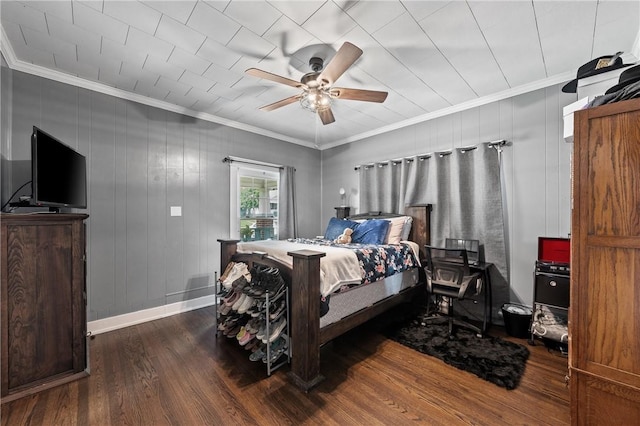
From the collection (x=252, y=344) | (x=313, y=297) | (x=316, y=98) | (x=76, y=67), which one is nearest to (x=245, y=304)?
(x=252, y=344)

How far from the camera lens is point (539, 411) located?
1641 millimetres

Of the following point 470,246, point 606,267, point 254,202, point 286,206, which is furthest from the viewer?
point 286,206

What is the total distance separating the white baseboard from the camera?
2740mm

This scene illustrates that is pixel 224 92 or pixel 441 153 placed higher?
pixel 224 92

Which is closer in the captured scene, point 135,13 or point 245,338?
point 135,13

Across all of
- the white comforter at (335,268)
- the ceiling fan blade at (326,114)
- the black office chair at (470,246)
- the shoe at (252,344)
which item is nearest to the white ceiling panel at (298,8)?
the ceiling fan blade at (326,114)

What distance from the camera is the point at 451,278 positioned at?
2645mm

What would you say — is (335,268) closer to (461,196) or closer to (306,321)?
(306,321)

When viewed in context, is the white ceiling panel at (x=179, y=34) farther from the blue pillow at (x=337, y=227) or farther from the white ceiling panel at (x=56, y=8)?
the blue pillow at (x=337, y=227)

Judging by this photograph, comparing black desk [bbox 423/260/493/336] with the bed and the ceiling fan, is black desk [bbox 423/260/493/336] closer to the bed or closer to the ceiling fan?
the bed

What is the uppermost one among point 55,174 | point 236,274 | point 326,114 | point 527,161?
point 326,114

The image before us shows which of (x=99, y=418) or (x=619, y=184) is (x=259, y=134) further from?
(x=619, y=184)

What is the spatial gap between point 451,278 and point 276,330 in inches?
71.8

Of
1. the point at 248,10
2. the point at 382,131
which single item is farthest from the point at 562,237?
the point at 248,10
